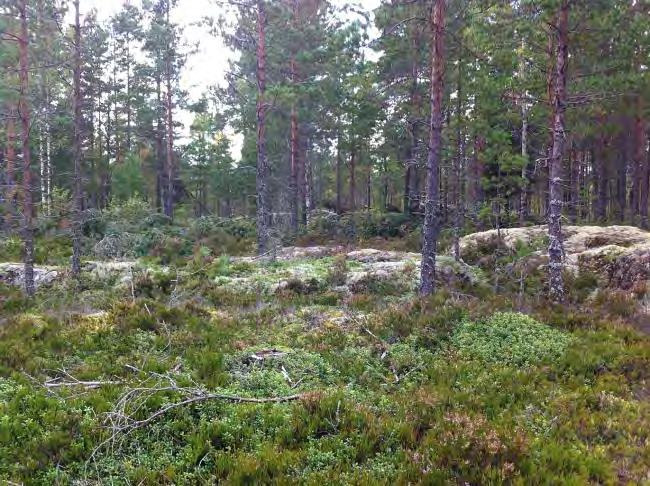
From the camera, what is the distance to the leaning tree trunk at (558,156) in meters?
10.2

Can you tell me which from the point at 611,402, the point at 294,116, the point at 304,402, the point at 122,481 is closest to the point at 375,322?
the point at 304,402

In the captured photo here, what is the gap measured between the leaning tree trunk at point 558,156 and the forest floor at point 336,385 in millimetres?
671

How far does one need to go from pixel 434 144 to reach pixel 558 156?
2728mm

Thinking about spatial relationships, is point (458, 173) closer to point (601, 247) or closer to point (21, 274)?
point (601, 247)

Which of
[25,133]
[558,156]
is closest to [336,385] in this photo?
[558,156]

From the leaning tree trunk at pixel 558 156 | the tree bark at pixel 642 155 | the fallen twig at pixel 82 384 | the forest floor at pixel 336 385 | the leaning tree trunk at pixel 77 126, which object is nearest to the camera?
the forest floor at pixel 336 385

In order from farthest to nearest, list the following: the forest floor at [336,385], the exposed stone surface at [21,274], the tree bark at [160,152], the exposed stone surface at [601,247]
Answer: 1. the tree bark at [160,152]
2. the exposed stone surface at [21,274]
3. the exposed stone surface at [601,247]
4. the forest floor at [336,385]

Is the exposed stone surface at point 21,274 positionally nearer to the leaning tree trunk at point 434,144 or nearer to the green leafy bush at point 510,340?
the leaning tree trunk at point 434,144

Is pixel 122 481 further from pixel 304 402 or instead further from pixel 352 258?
pixel 352 258

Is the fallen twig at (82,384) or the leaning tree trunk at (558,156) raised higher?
the leaning tree trunk at (558,156)

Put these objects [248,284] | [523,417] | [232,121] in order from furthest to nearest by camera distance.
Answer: [232,121] → [248,284] → [523,417]

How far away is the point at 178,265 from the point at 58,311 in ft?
22.4

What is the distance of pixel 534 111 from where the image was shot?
48.0 feet

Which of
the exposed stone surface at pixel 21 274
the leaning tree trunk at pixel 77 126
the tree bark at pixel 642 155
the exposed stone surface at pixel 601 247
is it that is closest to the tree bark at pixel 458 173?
the exposed stone surface at pixel 601 247
